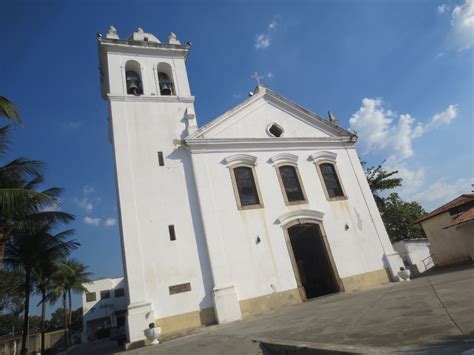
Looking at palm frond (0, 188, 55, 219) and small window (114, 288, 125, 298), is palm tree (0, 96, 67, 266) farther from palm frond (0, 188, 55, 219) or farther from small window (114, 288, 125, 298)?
small window (114, 288, 125, 298)

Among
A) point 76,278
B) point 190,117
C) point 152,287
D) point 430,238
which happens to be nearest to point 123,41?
point 190,117

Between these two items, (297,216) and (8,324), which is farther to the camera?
(8,324)

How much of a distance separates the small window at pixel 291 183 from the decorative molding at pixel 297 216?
718 mm

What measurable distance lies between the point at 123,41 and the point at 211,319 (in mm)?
13791

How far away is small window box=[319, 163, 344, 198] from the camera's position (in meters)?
14.8

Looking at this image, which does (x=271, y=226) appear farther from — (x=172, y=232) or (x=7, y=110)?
(x=7, y=110)

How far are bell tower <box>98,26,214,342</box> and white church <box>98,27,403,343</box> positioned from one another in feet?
0.14

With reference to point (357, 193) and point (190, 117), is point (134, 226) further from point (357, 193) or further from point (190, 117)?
point (357, 193)

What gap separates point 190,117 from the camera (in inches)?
559

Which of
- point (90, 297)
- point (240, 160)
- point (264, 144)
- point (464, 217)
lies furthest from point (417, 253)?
point (90, 297)

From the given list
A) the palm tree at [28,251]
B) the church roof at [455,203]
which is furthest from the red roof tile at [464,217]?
the palm tree at [28,251]

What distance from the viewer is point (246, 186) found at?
1344 cm

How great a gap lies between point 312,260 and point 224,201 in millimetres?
5873

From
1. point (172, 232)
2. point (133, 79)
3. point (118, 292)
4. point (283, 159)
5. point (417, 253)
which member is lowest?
point (417, 253)
